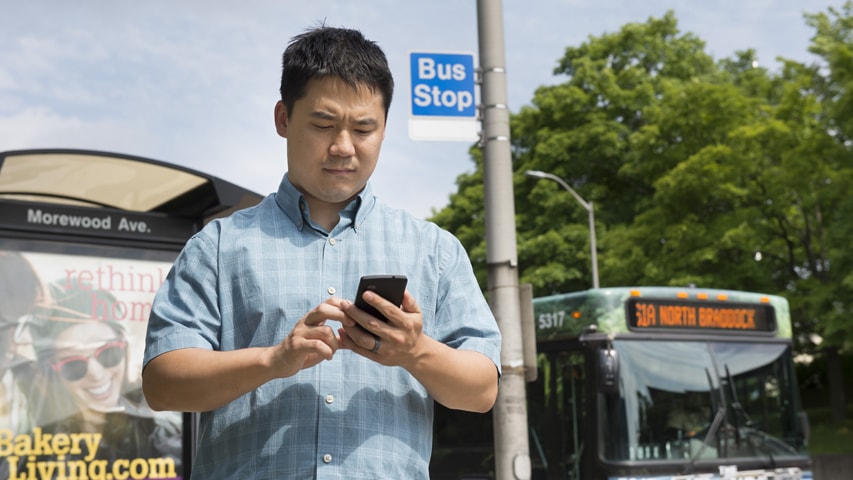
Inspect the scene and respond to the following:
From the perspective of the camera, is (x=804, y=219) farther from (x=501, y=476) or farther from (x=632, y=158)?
(x=501, y=476)

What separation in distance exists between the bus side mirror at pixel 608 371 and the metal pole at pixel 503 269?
1.47 m

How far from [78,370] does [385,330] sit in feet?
17.0

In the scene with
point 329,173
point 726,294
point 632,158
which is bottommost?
point 329,173

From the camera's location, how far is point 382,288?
6.32 ft

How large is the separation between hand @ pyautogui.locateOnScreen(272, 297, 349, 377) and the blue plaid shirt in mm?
137

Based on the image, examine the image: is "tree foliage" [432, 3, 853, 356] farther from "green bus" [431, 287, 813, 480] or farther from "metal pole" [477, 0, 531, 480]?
"metal pole" [477, 0, 531, 480]

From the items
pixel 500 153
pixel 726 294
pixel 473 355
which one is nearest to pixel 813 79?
pixel 726 294

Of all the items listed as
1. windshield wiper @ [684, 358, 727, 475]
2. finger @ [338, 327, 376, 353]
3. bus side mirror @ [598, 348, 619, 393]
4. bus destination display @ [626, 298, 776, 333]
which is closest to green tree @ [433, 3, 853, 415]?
bus destination display @ [626, 298, 776, 333]

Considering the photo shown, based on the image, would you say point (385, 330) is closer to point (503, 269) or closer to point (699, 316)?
point (503, 269)

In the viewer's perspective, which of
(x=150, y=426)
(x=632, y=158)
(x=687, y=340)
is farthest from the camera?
(x=632, y=158)

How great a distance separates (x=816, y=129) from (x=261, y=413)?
2291cm

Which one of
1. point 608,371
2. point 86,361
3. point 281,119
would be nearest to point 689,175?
point 608,371

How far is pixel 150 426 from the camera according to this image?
6820mm

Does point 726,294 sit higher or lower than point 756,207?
lower
